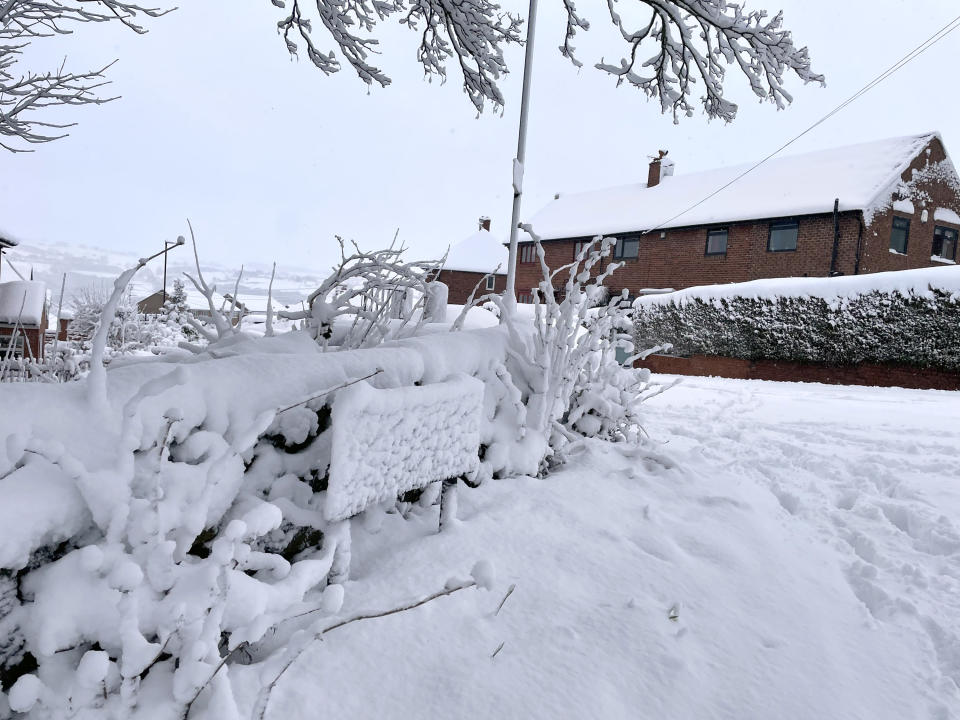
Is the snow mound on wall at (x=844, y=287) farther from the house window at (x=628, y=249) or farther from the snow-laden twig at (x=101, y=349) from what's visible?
the snow-laden twig at (x=101, y=349)

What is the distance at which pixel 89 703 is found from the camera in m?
1.03

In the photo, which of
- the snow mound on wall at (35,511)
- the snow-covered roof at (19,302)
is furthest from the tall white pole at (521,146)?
the snow-covered roof at (19,302)

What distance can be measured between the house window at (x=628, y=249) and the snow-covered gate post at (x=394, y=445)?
22907 mm

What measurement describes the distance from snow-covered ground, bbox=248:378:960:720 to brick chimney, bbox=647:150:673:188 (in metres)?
25.7

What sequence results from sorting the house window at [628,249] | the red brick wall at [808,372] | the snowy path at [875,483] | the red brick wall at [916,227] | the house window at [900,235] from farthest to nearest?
the house window at [628,249] < the house window at [900,235] < the red brick wall at [916,227] < the red brick wall at [808,372] < the snowy path at [875,483]

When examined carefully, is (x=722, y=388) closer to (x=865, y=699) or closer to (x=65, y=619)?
Result: (x=865, y=699)

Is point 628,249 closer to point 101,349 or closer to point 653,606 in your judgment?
point 653,606

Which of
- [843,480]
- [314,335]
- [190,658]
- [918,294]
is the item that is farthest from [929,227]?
[190,658]

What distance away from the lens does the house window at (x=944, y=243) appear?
2008cm

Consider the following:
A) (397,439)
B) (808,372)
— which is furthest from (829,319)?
(397,439)

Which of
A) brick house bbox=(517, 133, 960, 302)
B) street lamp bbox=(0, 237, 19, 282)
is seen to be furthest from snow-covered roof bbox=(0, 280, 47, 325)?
brick house bbox=(517, 133, 960, 302)

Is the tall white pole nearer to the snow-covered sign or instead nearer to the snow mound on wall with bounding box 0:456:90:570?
the snow-covered sign

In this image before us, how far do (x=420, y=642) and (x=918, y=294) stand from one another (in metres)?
11.4

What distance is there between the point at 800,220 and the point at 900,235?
11.0ft
